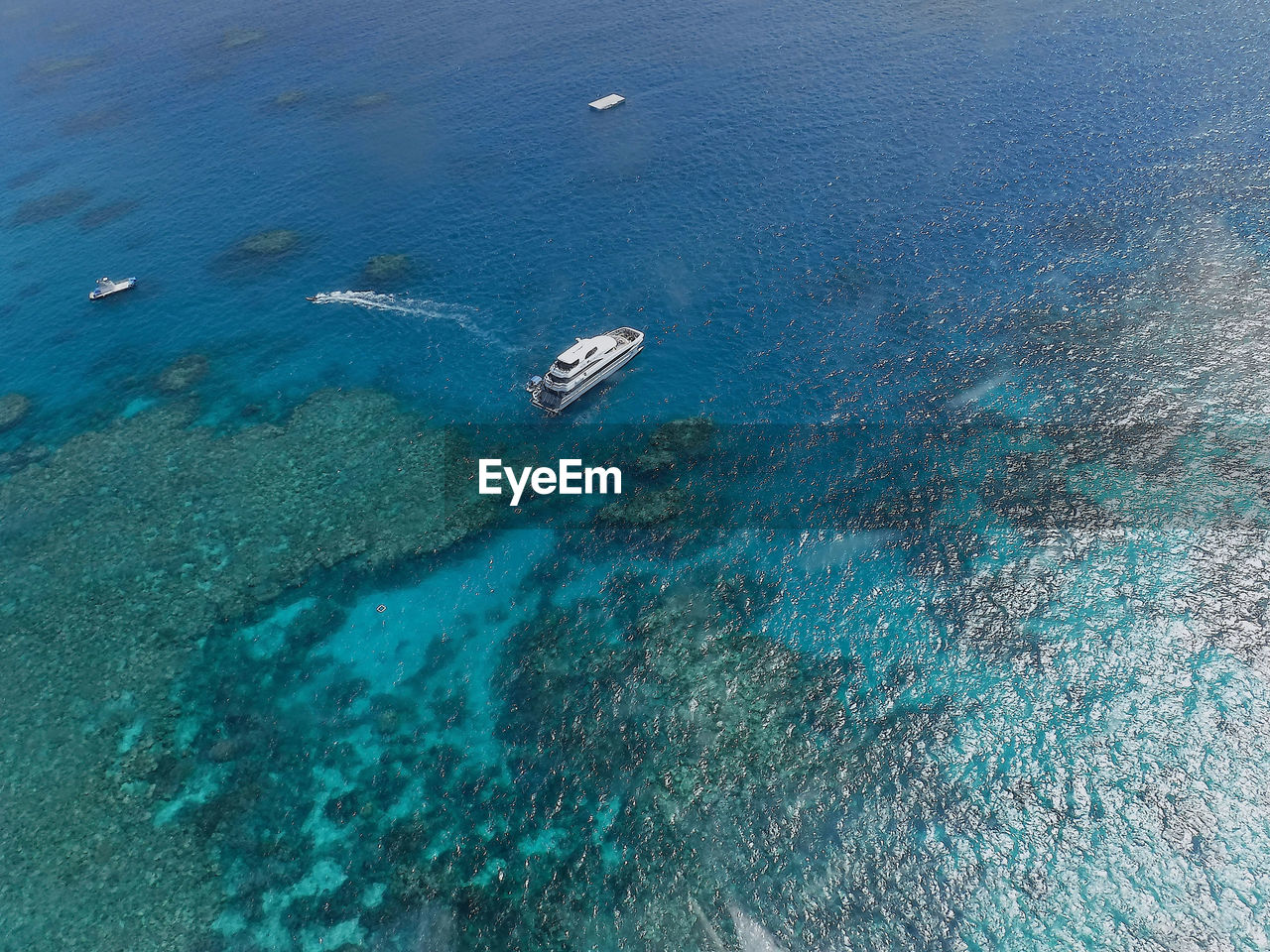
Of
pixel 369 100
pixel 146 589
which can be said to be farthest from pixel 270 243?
pixel 146 589

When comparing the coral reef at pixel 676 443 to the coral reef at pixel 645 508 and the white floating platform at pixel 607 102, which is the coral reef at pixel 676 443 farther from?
the white floating platform at pixel 607 102

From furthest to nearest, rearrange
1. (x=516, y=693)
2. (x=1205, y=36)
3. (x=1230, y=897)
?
(x=1205, y=36), (x=516, y=693), (x=1230, y=897)

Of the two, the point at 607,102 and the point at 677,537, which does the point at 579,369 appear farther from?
the point at 607,102

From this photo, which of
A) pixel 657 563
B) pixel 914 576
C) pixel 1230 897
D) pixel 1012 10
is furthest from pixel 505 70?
pixel 1230 897

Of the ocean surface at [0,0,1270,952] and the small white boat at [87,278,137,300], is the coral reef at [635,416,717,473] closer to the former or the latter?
the ocean surface at [0,0,1270,952]

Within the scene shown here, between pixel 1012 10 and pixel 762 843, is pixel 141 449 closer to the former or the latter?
pixel 762 843

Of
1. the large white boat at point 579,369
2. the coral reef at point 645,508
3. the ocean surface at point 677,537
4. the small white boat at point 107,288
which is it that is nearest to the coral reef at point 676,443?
the ocean surface at point 677,537
